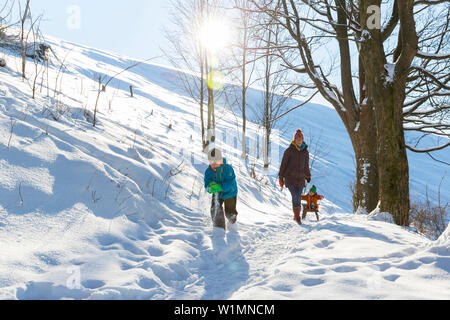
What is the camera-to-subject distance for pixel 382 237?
146 inches

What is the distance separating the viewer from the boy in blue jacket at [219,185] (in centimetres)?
448

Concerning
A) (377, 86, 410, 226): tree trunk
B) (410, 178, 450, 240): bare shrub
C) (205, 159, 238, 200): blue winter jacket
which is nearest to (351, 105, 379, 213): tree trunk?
(377, 86, 410, 226): tree trunk

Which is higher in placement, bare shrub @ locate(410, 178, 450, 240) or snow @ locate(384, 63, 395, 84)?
snow @ locate(384, 63, 395, 84)

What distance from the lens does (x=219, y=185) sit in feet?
14.8

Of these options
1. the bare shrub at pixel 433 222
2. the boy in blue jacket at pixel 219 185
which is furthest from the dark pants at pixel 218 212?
the bare shrub at pixel 433 222

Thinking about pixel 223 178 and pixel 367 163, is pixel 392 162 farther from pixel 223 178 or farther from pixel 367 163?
pixel 223 178

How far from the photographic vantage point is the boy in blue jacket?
177 inches

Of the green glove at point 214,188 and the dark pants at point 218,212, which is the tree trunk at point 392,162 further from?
the green glove at point 214,188

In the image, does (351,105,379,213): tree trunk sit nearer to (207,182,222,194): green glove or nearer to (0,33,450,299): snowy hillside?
(0,33,450,299): snowy hillside

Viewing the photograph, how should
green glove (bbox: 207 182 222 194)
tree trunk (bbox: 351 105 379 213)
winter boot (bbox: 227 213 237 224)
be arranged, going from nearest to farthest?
green glove (bbox: 207 182 222 194) < winter boot (bbox: 227 213 237 224) < tree trunk (bbox: 351 105 379 213)

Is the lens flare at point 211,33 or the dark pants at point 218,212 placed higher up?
the lens flare at point 211,33

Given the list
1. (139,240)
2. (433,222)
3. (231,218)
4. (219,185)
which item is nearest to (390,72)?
(219,185)

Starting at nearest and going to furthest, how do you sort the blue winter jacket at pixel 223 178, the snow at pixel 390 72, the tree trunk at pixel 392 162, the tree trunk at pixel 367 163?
the blue winter jacket at pixel 223 178 → the tree trunk at pixel 392 162 → the snow at pixel 390 72 → the tree trunk at pixel 367 163
